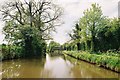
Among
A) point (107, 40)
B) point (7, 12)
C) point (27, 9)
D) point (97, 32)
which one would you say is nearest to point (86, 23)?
point (97, 32)

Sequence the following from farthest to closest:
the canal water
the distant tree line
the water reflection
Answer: the distant tree line → the water reflection → the canal water

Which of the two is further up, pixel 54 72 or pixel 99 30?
pixel 99 30

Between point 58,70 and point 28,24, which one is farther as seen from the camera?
point 28,24

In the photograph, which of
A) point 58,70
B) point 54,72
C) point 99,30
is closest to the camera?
point 54,72

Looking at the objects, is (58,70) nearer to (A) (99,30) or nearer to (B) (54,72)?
(B) (54,72)

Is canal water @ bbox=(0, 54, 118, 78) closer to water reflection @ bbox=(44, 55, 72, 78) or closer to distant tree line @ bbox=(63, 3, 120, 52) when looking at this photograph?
water reflection @ bbox=(44, 55, 72, 78)

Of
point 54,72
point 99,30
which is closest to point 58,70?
point 54,72

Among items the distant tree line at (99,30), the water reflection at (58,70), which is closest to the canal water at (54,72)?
the water reflection at (58,70)

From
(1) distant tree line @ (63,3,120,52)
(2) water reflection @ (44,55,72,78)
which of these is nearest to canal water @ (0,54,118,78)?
(2) water reflection @ (44,55,72,78)

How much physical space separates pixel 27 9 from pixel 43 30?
174 inches

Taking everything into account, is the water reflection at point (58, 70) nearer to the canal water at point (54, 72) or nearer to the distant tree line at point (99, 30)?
the canal water at point (54, 72)

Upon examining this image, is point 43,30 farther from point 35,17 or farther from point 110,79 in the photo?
point 110,79

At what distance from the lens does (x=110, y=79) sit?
9898mm

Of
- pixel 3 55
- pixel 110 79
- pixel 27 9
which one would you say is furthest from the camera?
pixel 27 9
